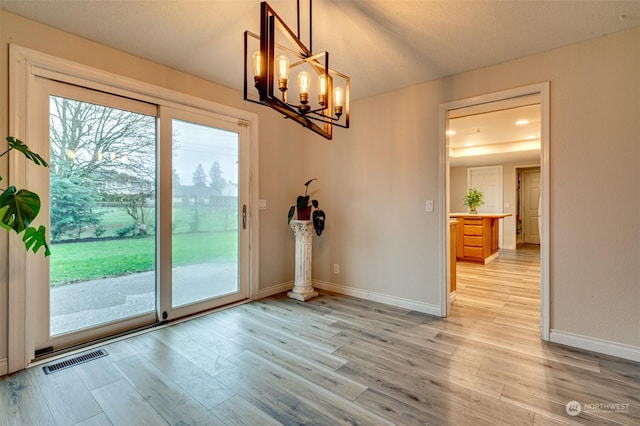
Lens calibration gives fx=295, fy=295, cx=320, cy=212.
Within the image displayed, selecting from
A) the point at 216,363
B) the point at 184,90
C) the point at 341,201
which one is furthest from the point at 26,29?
the point at 341,201

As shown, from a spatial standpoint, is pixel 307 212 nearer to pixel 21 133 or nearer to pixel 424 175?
pixel 424 175

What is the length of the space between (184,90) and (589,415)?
400cm

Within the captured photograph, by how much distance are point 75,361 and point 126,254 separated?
90cm

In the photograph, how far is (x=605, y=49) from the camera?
235cm

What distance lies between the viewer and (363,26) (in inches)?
88.0

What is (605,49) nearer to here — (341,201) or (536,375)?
(536,375)

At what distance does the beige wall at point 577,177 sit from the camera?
2279 millimetres

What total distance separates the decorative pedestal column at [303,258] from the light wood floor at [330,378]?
28.8 inches

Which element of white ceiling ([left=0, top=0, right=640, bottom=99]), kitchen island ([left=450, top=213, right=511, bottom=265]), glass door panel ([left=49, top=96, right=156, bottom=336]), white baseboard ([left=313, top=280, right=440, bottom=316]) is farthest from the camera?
kitchen island ([left=450, top=213, right=511, bottom=265])

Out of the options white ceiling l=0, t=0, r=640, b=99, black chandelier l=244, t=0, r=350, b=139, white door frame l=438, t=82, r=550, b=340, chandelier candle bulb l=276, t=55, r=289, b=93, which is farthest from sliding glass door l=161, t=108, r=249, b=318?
white door frame l=438, t=82, r=550, b=340

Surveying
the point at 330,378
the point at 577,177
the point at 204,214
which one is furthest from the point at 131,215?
the point at 577,177

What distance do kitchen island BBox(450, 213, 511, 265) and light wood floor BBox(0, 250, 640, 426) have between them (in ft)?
9.96

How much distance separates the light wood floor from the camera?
1.65 metres

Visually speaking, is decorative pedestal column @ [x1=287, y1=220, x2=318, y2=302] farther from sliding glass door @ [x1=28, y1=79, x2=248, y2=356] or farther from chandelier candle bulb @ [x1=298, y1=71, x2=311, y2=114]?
chandelier candle bulb @ [x1=298, y1=71, x2=311, y2=114]
